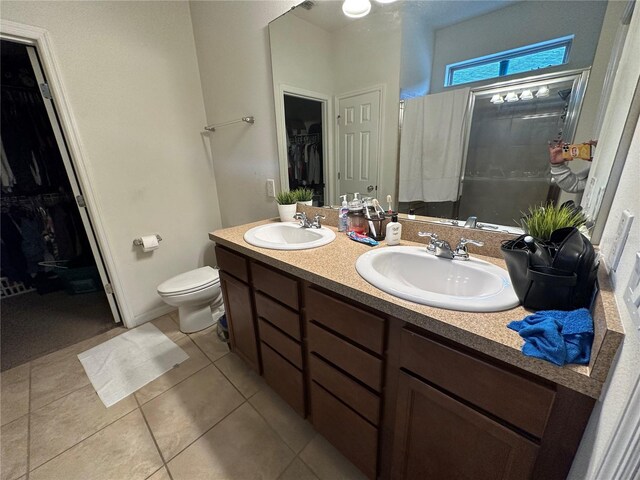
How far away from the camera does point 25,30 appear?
1.43 meters

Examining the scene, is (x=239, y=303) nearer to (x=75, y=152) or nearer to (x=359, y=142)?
(x=359, y=142)

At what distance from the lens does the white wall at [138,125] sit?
163cm

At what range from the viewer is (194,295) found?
A: 72.9 inches

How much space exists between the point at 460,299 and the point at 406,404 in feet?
1.20

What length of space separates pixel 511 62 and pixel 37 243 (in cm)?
368

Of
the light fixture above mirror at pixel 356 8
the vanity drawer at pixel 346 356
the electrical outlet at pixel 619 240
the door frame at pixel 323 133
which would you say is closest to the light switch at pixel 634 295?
the electrical outlet at pixel 619 240

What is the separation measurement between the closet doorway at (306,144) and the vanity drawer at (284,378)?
0.94 m

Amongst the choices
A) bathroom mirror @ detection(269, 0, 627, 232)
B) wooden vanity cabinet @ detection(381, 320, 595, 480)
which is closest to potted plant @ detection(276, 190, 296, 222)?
bathroom mirror @ detection(269, 0, 627, 232)

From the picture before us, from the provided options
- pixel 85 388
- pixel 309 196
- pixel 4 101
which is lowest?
pixel 85 388

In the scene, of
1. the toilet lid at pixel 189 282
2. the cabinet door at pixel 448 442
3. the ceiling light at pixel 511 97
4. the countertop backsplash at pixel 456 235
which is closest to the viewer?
the cabinet door at pixel 448 442

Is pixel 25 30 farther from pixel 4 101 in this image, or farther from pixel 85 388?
pixel 85 388

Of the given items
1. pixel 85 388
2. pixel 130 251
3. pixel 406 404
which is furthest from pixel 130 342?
pixel 406 404

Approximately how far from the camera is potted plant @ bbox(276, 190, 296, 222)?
1.70 metres

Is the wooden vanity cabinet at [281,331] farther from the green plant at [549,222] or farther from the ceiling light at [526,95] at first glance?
the ceiling light at [526,95]
